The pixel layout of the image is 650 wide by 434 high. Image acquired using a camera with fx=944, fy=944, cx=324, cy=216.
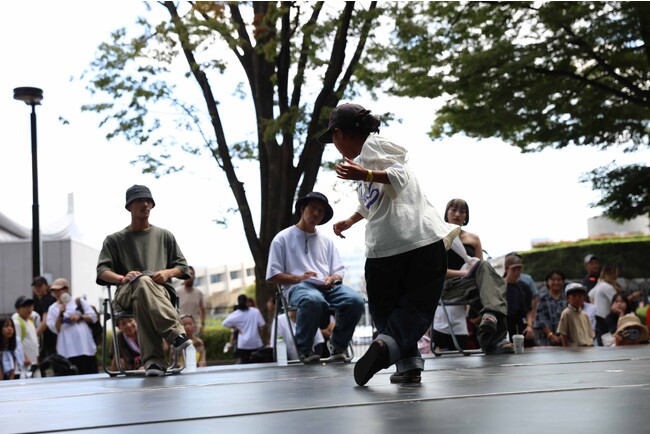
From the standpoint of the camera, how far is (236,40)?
1349 centimetres

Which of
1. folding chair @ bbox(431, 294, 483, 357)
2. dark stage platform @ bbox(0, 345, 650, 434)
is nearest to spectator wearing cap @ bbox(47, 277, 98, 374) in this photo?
folding chair @ bbox(431, 294, 483, 357)

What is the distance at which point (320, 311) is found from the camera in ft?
25.9

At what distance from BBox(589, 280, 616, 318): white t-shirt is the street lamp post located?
8.29 metres

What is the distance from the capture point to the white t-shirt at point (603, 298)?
12.7 meters

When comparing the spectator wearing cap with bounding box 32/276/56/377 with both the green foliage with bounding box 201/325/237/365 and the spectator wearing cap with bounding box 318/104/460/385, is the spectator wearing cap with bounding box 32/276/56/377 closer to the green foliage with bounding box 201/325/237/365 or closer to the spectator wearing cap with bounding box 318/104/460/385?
the spectator wearing cap with bounding box 318/104/460/385

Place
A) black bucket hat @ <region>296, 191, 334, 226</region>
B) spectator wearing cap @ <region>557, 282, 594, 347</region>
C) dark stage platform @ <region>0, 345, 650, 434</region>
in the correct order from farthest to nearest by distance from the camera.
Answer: spectator wearing cap @ <region>557, 282, 594, 347</region> < black bucket hat @ <region>296, 191, 334, 226</region> < dark stage platform @ <region>0, 345, 650, 434</region>

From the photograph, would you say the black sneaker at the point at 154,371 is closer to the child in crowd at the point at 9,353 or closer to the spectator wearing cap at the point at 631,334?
the child in crowd at the point at 9,353

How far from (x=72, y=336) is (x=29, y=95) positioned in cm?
474

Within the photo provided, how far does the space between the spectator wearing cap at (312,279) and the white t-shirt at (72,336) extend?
3957 millimetres

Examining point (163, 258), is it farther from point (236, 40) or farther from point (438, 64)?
point (438, 64)

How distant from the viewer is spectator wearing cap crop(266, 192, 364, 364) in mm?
7938

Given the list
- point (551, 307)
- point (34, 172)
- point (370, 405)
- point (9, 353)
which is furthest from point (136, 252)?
point (34, 172)

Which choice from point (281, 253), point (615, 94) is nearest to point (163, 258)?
point (281, 253)

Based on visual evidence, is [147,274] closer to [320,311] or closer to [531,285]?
[320,311]
